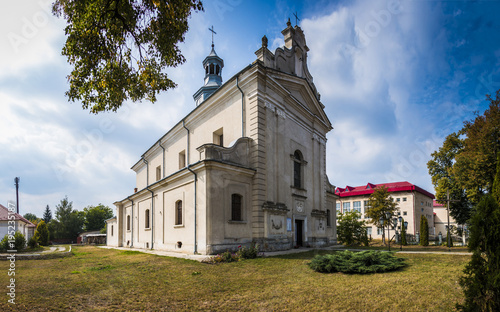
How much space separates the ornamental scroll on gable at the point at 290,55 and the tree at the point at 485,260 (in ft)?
52.5

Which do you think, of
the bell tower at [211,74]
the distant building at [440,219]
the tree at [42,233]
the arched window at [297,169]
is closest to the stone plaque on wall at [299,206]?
the arched window at [297,169]

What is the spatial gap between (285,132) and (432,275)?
12814mm

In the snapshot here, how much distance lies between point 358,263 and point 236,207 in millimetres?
8193

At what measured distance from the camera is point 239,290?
7492 mm

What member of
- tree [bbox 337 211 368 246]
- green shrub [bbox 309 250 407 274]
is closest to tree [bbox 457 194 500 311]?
green shrub [bbox 309 250 407 274]

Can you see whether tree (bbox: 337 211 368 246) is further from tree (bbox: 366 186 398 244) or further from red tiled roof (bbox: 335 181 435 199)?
red tiled roof (bbox: 335 181 435 199)

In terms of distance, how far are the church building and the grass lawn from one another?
222 inches

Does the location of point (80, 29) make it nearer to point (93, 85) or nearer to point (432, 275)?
point (93, 85)

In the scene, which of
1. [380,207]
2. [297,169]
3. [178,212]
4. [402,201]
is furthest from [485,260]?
[402,201]

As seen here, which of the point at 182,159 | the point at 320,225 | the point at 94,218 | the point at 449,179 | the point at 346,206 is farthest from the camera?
the point at 94,218

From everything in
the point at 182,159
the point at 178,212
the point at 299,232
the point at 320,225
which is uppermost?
the point at 182,159

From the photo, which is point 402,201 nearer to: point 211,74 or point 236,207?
point 211,74

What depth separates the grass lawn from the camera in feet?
19.7

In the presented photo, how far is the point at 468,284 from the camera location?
4520 mm
